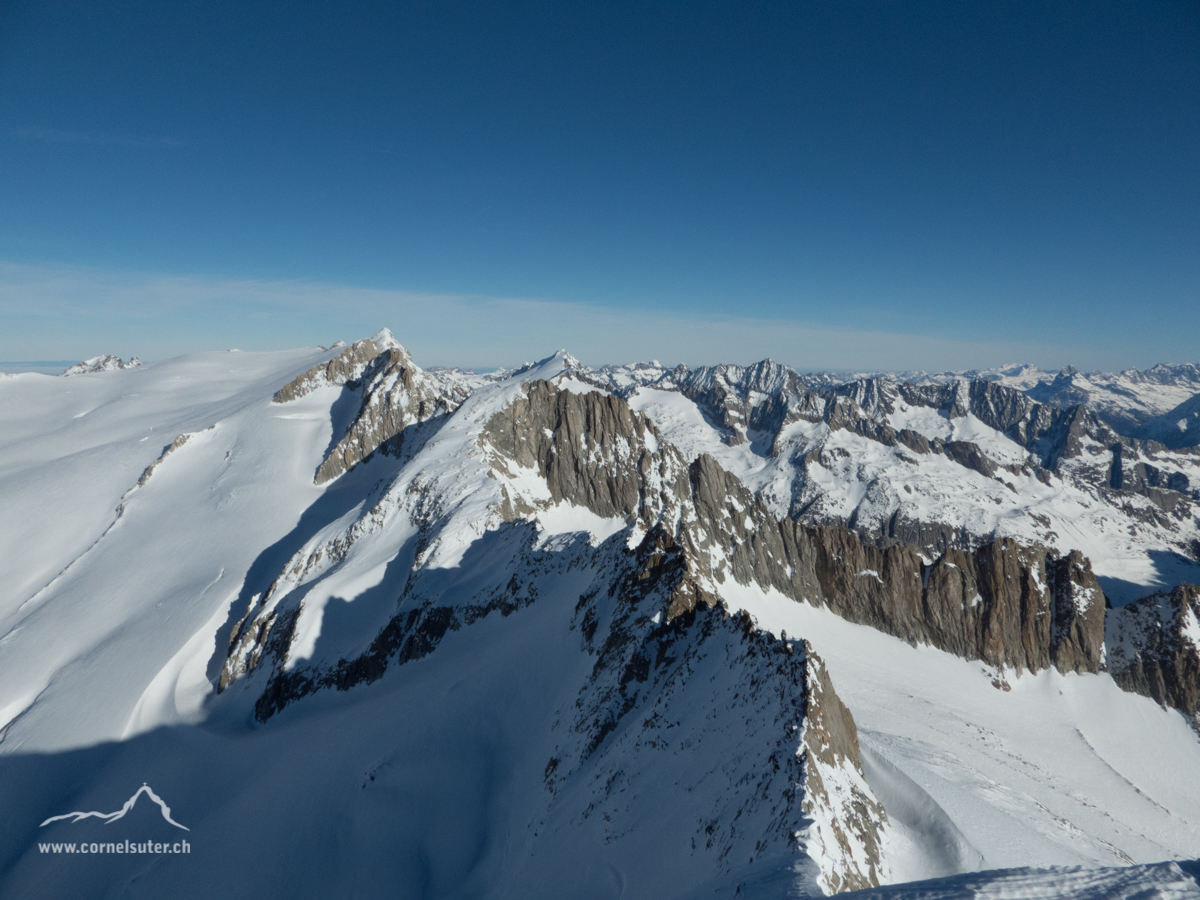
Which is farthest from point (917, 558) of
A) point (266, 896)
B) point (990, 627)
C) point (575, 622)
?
point (266, 896)

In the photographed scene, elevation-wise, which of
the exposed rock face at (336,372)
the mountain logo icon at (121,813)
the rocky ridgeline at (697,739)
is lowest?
the mountain logo icon at (121,813)

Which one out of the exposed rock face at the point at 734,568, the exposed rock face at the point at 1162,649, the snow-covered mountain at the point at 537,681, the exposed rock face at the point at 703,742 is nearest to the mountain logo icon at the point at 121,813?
the snow-covered mountain at the point at 537,681

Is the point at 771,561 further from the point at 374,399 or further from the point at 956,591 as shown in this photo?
the point at 374,399

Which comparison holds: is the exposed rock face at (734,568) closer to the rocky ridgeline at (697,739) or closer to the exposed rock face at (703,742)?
the rocky ridgeline at (697,739)

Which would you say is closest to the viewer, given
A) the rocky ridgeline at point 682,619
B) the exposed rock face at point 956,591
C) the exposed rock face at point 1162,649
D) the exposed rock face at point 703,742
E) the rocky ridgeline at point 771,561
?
the exposed rock face at point 703,742

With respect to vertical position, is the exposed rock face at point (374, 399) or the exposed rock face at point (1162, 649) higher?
the exposed rock face at point (374, 399)

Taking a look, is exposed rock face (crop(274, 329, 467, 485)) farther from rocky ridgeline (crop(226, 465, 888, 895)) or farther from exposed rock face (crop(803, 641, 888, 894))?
exposed rock face (crop(803, 641, 888, 894))
